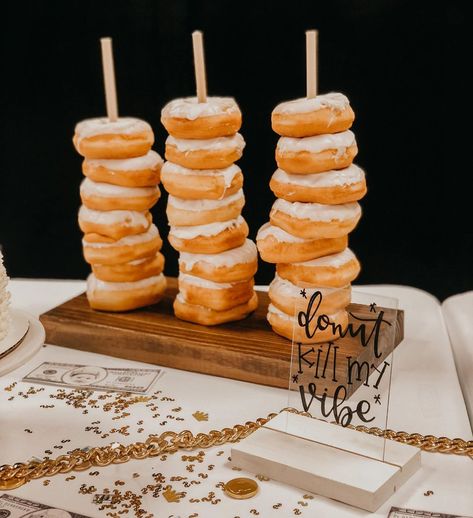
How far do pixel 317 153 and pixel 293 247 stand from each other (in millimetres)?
206

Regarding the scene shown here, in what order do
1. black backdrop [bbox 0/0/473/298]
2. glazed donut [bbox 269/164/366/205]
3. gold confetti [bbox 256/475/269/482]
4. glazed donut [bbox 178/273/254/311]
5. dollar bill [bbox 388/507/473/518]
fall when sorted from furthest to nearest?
black backdrop [bbox 0/0/473/298] < glazed donut [bbox 178/273/254/311] < glazed donut [bbox 269/164/366/205] < gold confetti [bbox 256/475/269/482] < dollar bill [bbox 388/507/473/518]

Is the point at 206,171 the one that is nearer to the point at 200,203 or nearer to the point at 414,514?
the point at 200,203

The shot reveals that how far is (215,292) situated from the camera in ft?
6.45

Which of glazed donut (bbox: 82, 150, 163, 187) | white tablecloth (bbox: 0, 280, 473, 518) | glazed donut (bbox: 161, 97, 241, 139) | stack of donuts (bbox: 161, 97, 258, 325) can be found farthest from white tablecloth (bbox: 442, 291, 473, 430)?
glazed donut (bbox: 82, 150, 163, 187)

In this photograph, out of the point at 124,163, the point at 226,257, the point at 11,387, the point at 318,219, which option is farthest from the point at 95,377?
the point at 318,219

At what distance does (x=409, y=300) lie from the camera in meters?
2.30

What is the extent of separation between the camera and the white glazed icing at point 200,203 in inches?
76.0

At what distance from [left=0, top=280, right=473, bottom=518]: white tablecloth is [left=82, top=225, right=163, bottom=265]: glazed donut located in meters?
0.24

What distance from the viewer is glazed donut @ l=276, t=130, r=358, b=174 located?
1.74m

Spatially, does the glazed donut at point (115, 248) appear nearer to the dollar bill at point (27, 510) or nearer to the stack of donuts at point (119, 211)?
the stack of donuts at point (119, 211)

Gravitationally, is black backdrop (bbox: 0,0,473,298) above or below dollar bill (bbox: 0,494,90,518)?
above

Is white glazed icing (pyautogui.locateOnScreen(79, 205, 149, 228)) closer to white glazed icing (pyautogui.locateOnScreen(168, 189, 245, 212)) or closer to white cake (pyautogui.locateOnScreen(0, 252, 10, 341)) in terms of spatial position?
white glazed icing (pyautogui.locateOnScreen(168, 189, 245, 212))

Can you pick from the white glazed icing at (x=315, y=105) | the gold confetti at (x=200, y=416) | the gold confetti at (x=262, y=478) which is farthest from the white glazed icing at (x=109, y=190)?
the gold confetti at (x=262, y=478)

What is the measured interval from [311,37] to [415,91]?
4.11 feet
